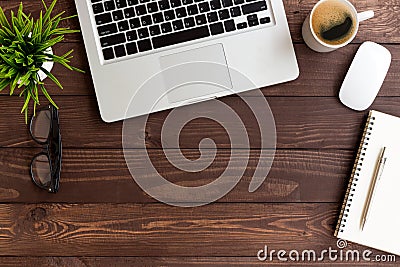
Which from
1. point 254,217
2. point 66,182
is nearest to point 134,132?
point 66,182

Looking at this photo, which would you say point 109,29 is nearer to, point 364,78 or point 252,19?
point 252,19

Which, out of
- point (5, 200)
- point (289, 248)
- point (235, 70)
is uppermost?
point (235, 70)

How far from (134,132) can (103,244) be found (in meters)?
0.18

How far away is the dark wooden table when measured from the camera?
0.90m

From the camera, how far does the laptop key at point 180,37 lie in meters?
0.88

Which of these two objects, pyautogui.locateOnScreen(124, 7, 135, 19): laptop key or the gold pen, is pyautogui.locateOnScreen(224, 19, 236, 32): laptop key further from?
the gold pen

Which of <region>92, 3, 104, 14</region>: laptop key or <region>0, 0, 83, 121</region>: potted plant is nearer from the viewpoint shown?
→ <region>0, 0, 83, 121</region>: potted plant

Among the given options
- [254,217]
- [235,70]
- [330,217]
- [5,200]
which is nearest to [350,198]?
[330,217]

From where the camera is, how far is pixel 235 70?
0.90m

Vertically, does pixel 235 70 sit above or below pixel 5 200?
above

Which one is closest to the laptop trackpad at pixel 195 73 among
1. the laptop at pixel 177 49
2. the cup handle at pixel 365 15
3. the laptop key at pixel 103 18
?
the laptop at pixel 177 49

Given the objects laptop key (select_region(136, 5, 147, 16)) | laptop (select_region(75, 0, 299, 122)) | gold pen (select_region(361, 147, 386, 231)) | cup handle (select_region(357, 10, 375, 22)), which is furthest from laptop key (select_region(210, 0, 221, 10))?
gold pen (select_region(361, 147, 386, 231))

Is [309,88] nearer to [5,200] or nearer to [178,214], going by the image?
[178,214]

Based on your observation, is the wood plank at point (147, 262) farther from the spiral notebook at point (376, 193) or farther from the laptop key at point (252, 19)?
the laptop key at point (252, 19)
